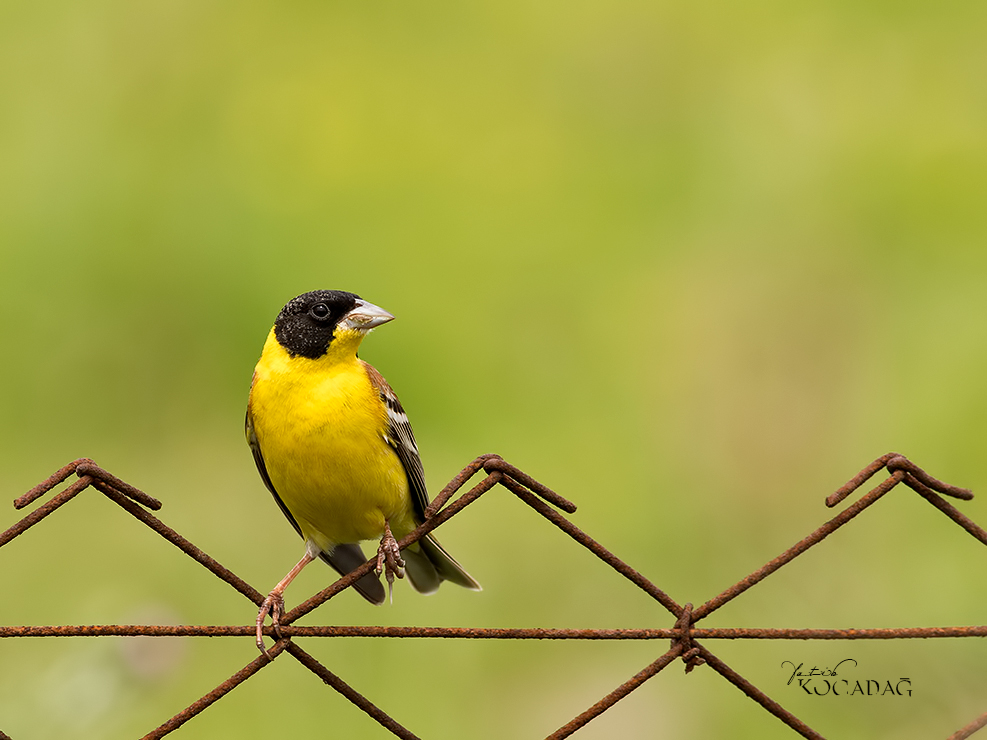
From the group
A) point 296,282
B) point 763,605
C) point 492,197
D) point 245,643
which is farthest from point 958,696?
point 492,197

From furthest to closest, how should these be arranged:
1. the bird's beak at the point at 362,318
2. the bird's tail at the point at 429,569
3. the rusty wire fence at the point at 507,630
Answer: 1. the bird's tail at the point at 429,569
2. the bird's beak at the point at 362,318
3. the rusty wire fence at the point at 507,630

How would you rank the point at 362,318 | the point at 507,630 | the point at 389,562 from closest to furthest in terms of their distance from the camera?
the point at 507,630, the point at 389,562, the point at 362,318

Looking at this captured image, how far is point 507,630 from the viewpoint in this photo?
1865 millimetres

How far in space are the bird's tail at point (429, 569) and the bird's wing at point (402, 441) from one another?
11cm

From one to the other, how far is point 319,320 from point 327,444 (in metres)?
0.36

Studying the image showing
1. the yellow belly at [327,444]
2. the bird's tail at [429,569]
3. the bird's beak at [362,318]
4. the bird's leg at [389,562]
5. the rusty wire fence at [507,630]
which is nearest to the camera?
the rusty wire fence at [507,630]

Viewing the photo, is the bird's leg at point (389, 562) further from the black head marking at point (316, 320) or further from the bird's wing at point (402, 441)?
the black head marking at point (316, 320)

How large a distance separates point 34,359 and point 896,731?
493 centimetres

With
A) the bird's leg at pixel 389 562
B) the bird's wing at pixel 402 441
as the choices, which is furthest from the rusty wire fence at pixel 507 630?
the bird's wing at pixel 402 441

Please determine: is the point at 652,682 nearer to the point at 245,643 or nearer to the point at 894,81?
the point at 245,643

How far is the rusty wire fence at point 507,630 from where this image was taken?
182cm

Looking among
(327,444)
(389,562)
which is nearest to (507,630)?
(389,562)

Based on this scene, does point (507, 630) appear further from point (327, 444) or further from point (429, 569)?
point (429, 569)

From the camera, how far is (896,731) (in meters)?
4.45
